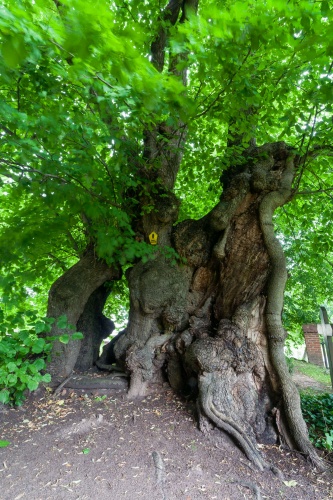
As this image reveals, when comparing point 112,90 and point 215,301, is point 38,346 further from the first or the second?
point 112,90

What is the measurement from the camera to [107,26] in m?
1.65

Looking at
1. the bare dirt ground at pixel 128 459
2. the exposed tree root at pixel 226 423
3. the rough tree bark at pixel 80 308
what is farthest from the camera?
the rough tree bark at pixel 80 308

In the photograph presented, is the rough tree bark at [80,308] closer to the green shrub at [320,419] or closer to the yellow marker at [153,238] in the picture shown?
the yellow marker at [153,238]

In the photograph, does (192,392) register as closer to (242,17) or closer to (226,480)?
(226,480)

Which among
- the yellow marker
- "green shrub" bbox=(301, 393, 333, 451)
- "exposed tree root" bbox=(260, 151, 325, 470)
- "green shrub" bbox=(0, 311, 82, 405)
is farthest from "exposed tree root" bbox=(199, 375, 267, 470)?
the yellow marker

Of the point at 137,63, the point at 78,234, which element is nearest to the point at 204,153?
the point at 78,234

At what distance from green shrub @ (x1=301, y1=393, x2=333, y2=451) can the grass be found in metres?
3.44

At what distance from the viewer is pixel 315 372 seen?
903 centimetres

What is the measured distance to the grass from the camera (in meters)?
8.11

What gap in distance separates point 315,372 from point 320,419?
18.5ft

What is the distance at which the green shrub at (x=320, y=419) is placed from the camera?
3.50 metres

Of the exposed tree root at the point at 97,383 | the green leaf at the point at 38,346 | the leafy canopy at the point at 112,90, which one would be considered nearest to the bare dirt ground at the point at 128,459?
the exposed tree root at the point at 97,383

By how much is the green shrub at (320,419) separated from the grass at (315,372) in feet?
11.3

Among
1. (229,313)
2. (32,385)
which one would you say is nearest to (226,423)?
(229,313)
